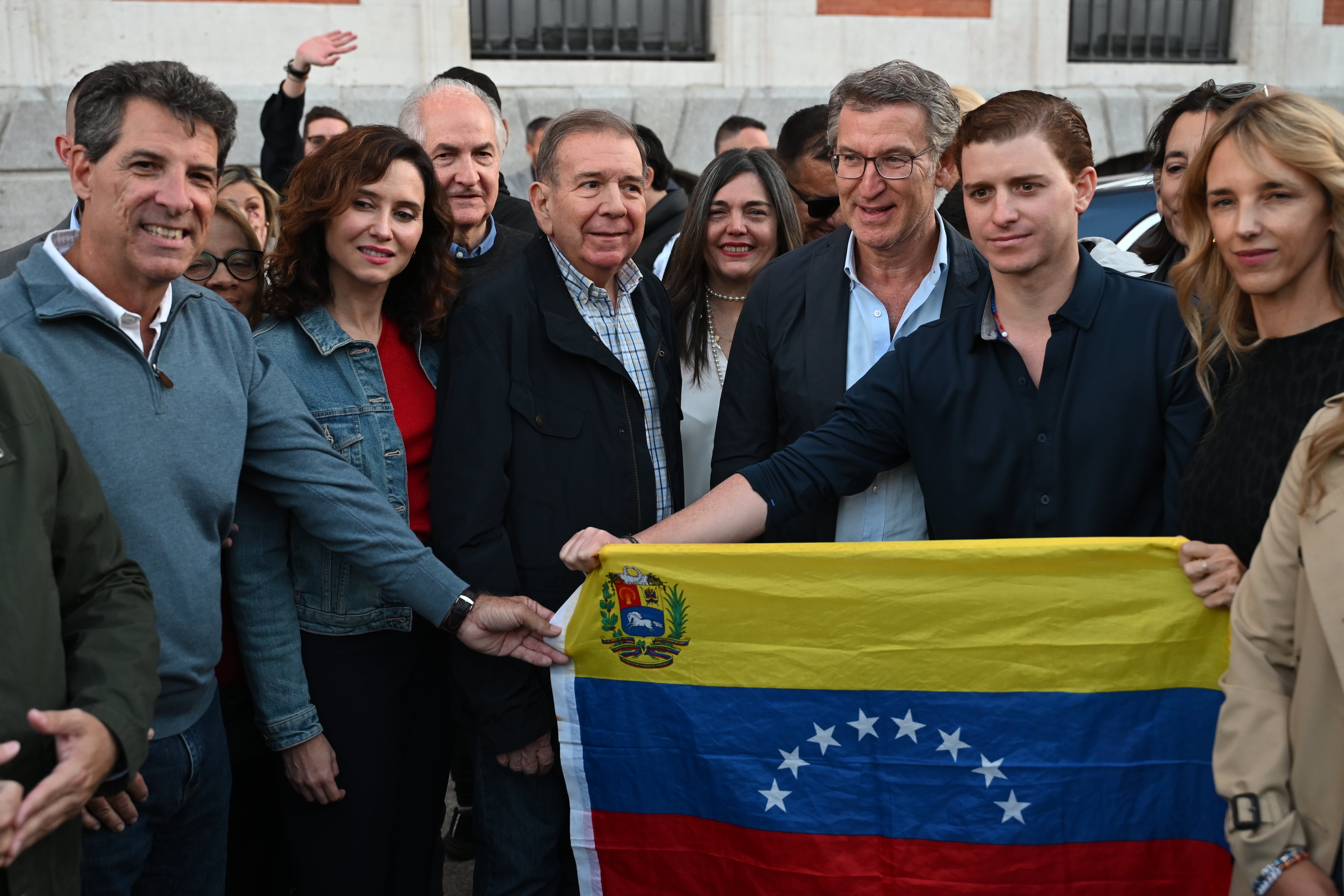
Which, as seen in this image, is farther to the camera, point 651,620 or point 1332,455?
point 651,620

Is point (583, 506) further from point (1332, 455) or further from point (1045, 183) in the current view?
point (1332, 455)

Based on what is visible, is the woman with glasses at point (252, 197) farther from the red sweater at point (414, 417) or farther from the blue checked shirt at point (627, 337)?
the blue checked shirt at point (627, 337)

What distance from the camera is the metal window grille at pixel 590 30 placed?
999cm

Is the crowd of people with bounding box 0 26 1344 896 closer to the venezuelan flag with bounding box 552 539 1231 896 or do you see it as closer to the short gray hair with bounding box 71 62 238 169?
the short gray hair with bounding box 71 62 238 169

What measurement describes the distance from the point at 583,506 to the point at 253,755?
1.13 m

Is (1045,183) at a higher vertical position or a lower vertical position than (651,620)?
higher

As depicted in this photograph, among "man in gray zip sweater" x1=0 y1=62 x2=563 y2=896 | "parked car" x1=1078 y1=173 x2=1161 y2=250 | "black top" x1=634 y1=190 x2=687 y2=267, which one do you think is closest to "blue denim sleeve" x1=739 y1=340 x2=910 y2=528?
"man in gray zip sweater" x1=0 y1=62 x2=563 y2=896

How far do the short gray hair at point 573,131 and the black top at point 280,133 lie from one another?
3952mm

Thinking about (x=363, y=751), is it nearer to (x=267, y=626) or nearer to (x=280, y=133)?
(x=267, y=626)

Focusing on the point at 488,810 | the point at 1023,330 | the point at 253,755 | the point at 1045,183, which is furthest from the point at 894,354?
the point at 253,755

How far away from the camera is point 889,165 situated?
3.20 meters

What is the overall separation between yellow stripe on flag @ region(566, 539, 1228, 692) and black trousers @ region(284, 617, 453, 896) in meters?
0.50

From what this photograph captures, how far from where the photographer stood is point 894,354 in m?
2.96

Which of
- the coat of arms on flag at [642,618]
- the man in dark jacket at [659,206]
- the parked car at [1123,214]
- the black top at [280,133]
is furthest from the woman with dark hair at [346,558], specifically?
the parked car at [1123,214]
